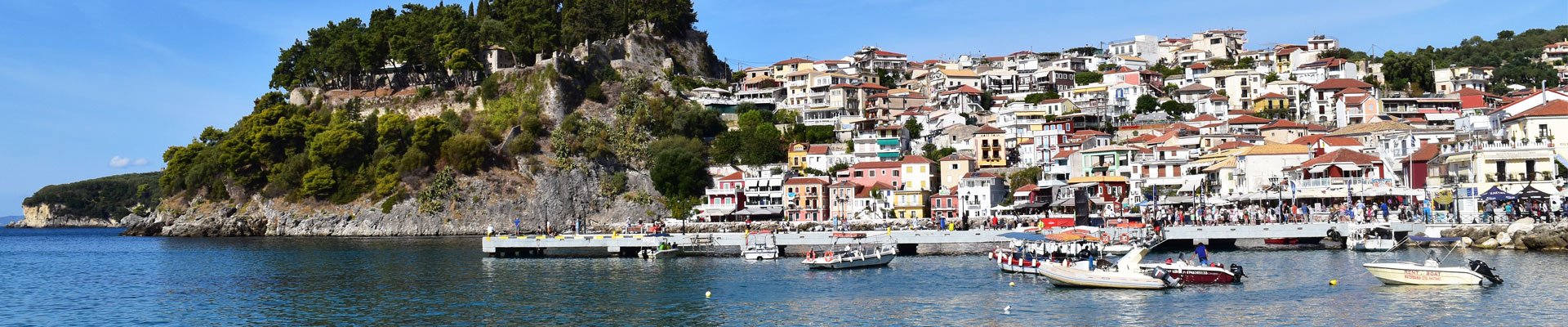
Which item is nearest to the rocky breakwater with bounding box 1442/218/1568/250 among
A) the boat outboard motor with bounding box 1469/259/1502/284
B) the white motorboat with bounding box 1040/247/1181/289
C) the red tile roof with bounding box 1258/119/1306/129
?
the boat outboard motor with bounding box 1469/259/1502/284

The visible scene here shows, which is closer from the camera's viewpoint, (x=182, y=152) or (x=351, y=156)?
Result: (x=351, y=156)

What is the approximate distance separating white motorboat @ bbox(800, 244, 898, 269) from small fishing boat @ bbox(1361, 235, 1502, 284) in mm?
15710

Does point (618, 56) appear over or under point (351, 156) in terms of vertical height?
over

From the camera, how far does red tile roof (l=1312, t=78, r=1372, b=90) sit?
80.3 m

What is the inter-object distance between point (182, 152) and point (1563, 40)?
112 m

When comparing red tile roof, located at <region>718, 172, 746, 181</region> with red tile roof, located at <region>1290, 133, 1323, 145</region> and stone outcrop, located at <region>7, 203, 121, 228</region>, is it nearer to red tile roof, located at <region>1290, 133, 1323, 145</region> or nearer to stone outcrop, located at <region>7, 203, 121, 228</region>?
red tile roof, located at <region>1290, 133, 1323, 145</region>

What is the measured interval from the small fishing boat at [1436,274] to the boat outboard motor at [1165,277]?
14.4ft

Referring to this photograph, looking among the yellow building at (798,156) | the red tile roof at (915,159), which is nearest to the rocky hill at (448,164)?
the yellow building at (798,156)

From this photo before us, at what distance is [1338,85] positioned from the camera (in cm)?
8050

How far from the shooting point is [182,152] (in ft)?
286

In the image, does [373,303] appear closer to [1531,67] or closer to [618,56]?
[618,56]

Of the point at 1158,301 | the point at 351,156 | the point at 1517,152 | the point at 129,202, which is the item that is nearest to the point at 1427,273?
the point at 1158,301

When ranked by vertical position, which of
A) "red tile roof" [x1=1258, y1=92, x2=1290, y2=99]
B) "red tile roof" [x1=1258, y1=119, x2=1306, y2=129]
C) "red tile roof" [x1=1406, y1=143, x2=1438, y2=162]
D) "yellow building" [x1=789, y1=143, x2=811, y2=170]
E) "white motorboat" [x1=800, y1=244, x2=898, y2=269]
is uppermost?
"red tile roof" [x1=1258, y1=92, x2=1290, y2=99]

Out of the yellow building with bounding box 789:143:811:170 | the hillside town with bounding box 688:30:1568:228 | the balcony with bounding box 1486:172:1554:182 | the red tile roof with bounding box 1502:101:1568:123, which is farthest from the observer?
the yellow building with bounding box 789:143:811:170
